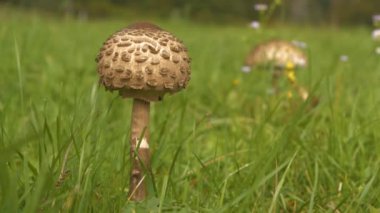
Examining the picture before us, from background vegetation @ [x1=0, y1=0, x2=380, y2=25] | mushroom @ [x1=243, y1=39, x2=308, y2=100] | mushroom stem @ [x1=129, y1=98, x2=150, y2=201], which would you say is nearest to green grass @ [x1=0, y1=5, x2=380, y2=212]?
mushroom stem @ [x1=129, y1=98, x2=150, y2=201]

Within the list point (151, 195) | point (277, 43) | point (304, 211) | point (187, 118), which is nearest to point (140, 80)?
point (151, 195)

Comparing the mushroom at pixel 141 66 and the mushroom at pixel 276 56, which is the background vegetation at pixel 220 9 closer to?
the mushroom at pixel 276 56

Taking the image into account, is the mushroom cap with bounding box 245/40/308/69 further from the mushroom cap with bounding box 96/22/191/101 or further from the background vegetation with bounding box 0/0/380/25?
the background vegetation with bounding box 0/0/380/25

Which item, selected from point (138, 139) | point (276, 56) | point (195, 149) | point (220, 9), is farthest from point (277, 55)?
point (220, 9)

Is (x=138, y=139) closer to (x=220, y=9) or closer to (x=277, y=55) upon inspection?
(x=277, y=55)

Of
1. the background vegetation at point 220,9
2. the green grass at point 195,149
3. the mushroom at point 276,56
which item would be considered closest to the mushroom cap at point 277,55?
the mushroom at point 276,56

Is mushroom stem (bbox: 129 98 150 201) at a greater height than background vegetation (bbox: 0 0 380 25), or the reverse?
mushroom stem (bbox: 129 98 150 201)

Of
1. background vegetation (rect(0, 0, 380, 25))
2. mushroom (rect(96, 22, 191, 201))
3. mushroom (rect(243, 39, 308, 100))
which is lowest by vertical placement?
background vegetation (rect(0, 0, 380, 25))
